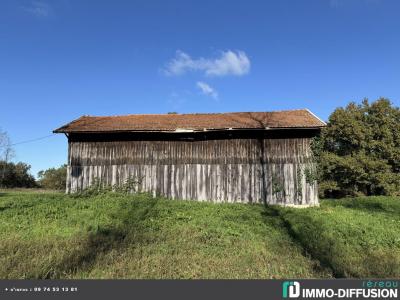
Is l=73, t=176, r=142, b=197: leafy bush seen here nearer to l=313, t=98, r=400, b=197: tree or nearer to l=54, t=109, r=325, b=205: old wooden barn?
l=54, t=109, r=325, b=205: old wooden barn

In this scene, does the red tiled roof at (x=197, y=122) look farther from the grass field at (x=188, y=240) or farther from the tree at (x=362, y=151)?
the tree at (x=362, y=151)

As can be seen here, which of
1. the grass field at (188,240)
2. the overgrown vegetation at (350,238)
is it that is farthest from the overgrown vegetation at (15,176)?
the overgrown vegetation at (350,238)

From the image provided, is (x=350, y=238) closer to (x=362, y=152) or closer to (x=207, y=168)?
(x=207, y=168)

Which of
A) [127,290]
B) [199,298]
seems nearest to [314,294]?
[199,298]

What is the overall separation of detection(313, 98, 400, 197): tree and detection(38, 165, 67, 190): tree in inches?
1725

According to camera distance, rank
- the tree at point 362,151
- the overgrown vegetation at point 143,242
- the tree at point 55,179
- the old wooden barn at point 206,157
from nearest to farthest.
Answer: the overgrown vegetation at point 143,242, the old wooden barn at point 206,157, the tree at point 362,151, the tree at point 55,179

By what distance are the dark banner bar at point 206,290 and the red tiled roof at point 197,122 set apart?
45.2ft

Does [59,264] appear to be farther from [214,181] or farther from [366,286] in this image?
[214,181]

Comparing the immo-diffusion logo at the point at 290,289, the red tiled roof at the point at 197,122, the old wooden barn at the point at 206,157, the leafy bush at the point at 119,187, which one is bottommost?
the immo-diffusion logo at the point at 290,289

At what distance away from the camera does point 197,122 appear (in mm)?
21172

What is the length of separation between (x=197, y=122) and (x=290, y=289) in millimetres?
15655

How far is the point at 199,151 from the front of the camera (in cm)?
2052

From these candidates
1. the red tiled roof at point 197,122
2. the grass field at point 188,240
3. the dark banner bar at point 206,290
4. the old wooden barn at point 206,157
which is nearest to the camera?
the dark banner bar at point 206,290

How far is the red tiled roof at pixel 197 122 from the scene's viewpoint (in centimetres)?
1988
